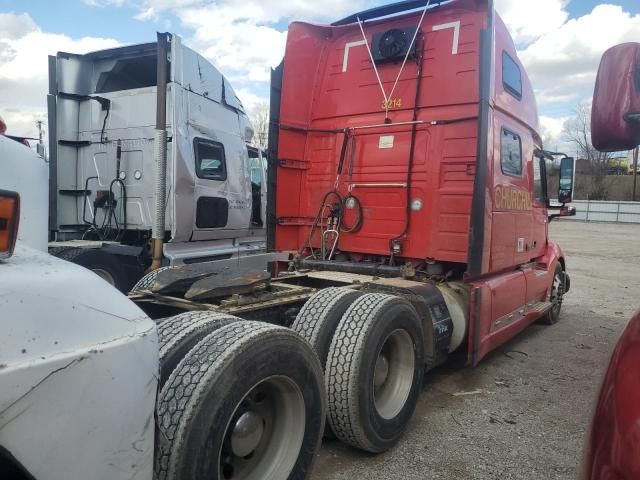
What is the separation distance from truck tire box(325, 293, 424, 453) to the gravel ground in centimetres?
20

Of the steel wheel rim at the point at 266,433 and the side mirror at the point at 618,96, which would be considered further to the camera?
the steel wheel rim at the point at 266,433

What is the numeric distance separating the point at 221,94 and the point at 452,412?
548 centimetres

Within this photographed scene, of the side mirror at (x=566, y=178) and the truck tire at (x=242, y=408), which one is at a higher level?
the side mirror at (x=566, y=178)

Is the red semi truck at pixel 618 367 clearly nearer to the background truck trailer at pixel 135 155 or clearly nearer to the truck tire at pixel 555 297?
the background truck trailer at pixel 135 155

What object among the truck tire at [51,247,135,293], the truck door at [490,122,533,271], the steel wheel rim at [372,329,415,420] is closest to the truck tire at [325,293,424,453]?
the steel wheel rim at [372,329,415,420]

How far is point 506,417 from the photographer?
12.4 feet

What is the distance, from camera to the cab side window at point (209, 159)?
6.74 metres

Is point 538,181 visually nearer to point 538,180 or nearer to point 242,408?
point 538,180

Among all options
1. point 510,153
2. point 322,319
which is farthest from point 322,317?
point 510,153

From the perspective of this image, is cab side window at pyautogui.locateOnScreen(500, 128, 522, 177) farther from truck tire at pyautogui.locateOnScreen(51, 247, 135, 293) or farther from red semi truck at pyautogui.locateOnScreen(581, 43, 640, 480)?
truck tire at pyautogui.locateOnScreen(51, 247, 135, 293)

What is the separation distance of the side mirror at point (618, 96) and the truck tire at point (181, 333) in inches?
74.3

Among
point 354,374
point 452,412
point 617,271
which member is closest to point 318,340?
point 354,374

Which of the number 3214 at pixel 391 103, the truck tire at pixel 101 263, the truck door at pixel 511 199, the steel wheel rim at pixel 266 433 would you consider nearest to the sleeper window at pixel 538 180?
the truck door at pixel 511 199

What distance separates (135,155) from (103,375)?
225 inches
